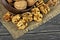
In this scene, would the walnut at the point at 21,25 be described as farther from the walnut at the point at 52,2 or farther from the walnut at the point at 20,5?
the walnut at the point at 52,2

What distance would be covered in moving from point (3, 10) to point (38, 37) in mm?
244

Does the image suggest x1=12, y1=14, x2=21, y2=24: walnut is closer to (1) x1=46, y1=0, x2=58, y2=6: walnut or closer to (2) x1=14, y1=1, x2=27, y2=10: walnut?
(2) x1=14, y1=1, x2=27, y2=10: walnut

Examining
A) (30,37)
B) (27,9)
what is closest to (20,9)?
(27,9)

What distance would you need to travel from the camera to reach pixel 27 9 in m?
0.88

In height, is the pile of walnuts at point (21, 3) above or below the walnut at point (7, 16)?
above

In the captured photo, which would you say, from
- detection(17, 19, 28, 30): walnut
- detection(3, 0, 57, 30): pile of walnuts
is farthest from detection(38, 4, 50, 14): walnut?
detection(17, 19, 28, 30): walnut

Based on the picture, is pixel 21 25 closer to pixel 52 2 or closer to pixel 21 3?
pixel 21 3

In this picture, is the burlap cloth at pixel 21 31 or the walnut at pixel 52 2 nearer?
the burlap cloth at pixel 21 31

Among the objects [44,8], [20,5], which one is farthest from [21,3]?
[44,8]

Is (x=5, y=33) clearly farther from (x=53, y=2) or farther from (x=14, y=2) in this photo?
(x=53, y=2)

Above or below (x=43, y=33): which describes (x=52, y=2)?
above


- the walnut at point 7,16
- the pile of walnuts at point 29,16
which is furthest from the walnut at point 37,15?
the walnut at point 7,16

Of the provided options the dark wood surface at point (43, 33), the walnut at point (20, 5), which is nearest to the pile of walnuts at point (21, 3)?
the walnut at point (20, 5)

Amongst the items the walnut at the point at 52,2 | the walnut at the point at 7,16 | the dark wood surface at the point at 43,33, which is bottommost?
the dark wood surface at the point at 43,33
